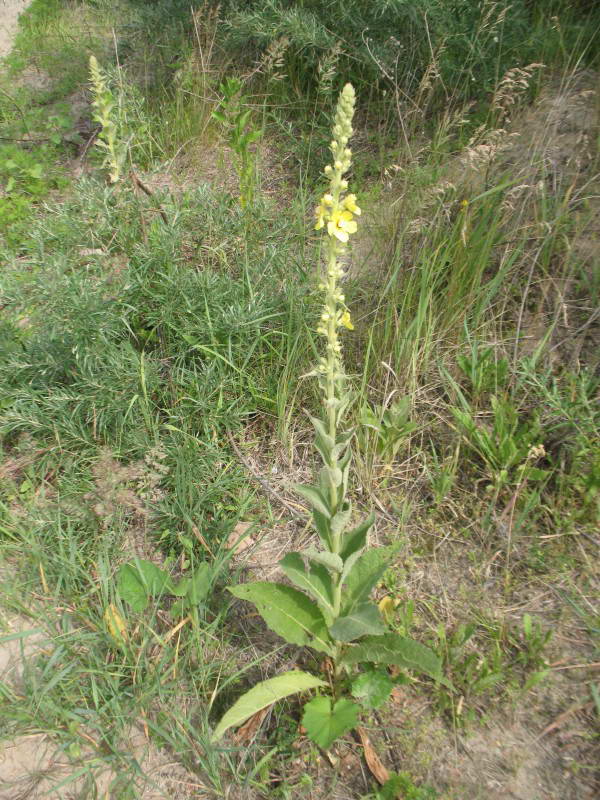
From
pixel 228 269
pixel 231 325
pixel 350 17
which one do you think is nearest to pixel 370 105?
pixel 350 17

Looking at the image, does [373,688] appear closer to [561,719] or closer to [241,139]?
[561,719]

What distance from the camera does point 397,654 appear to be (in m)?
1.70

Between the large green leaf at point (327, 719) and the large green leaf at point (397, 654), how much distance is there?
137 millimetres

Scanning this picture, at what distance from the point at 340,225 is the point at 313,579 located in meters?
1.11

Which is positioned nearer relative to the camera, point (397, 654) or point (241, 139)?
point (397, 654)

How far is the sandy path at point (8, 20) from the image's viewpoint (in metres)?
6.43

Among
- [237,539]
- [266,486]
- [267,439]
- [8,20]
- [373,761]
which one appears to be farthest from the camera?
[8,20]

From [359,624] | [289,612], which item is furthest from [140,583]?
[359,624]

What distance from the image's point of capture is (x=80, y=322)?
2.60 m

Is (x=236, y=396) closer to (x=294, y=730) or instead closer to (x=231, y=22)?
(x=294, y=730)

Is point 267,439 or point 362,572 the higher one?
point 362,572

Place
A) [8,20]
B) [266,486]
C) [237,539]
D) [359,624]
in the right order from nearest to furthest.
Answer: [359,624] → [237,539] → [266,486] → [8,20]

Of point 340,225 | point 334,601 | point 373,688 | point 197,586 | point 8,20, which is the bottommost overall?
point 373,688

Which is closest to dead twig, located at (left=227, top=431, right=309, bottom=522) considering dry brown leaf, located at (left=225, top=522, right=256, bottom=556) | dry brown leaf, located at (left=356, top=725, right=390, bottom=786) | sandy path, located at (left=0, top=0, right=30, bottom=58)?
dry brown leaf, located at (left=225, top=522, right=256, bottom=556)
